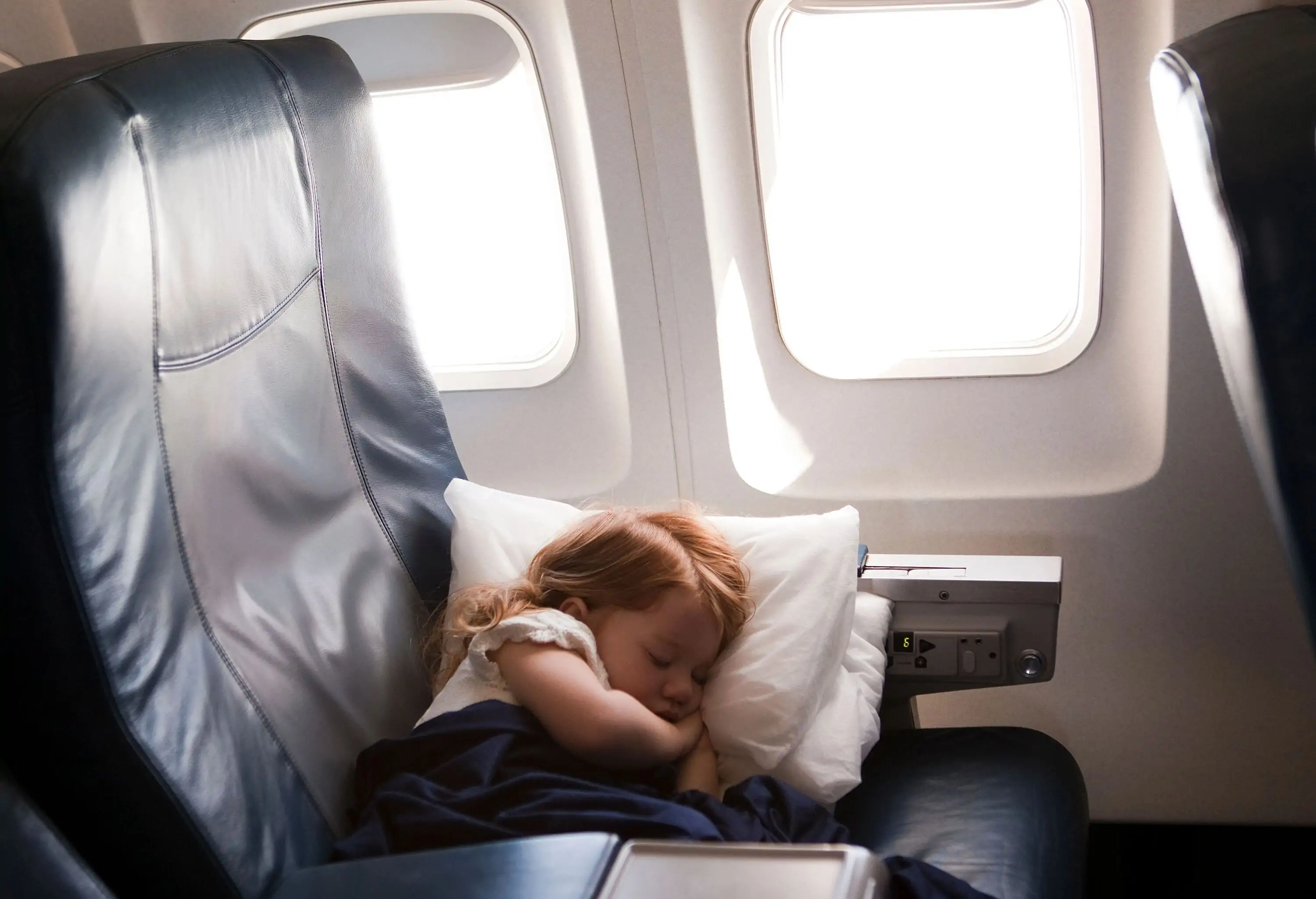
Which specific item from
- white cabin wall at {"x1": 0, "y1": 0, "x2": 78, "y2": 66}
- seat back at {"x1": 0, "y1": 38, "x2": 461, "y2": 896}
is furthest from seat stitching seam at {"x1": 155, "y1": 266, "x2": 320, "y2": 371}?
white cabin wall at {"x1": 0, "y1": 0, "x2": 78, "y2": 66}

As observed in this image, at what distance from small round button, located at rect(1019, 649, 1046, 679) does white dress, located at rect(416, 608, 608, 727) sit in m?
0.71

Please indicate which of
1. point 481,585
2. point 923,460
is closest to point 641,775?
point 481,585

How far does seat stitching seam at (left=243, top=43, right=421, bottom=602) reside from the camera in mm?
1545

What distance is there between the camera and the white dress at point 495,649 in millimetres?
1540

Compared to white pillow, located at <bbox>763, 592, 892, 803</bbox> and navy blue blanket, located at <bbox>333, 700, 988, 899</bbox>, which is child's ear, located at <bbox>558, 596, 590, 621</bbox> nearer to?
navy blue blanket, located at <bbox>333, 700, 988, 899</bbox>

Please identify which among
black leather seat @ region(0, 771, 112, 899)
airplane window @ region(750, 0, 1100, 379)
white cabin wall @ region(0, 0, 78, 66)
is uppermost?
white cabin wall @ region(0, 0, 78, 66)

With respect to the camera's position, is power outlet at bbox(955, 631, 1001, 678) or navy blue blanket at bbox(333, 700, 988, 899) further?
power outlet at bbox(955, 631, 1001, 678)

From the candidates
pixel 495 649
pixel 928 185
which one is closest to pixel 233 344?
pixel 495 649

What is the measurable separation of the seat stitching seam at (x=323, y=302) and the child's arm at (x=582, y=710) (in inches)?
11.3

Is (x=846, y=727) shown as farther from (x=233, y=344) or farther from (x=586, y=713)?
(x=233, y=344)

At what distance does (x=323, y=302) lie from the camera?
1.58 metres

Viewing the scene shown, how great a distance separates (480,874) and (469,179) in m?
1.75

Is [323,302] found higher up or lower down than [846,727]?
higher up

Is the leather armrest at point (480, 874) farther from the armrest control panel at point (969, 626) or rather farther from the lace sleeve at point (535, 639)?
the armrest control panel at point (969, 626)
